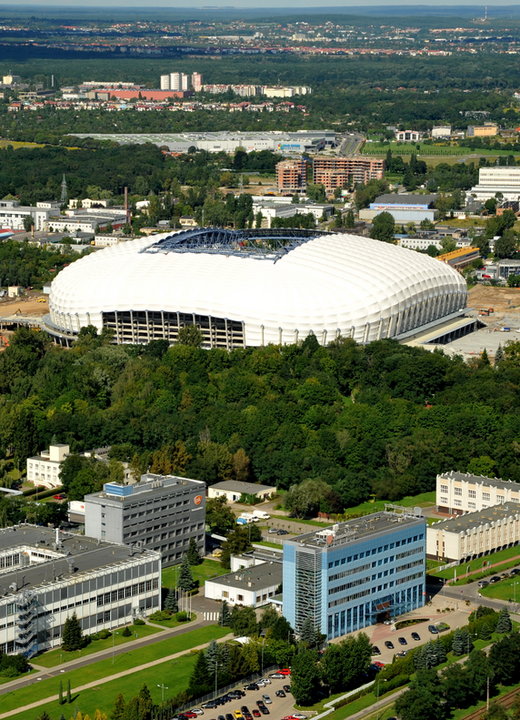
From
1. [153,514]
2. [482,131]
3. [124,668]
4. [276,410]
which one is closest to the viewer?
[124,668]

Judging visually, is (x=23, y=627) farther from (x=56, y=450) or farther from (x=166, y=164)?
(x=166, y=164)

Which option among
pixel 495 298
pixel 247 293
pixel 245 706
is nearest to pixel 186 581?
pixel 245 706

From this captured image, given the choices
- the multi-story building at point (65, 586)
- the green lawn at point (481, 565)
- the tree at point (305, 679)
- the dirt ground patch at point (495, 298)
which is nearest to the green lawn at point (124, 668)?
the multi-story building at point (65, 586)

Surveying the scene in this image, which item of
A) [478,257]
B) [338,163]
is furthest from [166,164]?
[478,257]

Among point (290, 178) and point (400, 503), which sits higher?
point (290, 178)

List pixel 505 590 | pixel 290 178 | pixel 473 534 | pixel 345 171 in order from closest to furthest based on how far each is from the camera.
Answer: pixel 505 590, pixel 473 534, pixel 290 178, pixel 345 171

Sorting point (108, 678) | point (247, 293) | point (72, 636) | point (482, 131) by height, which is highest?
point (247, 293)

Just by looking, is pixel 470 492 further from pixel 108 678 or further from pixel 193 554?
pixel 108 678
